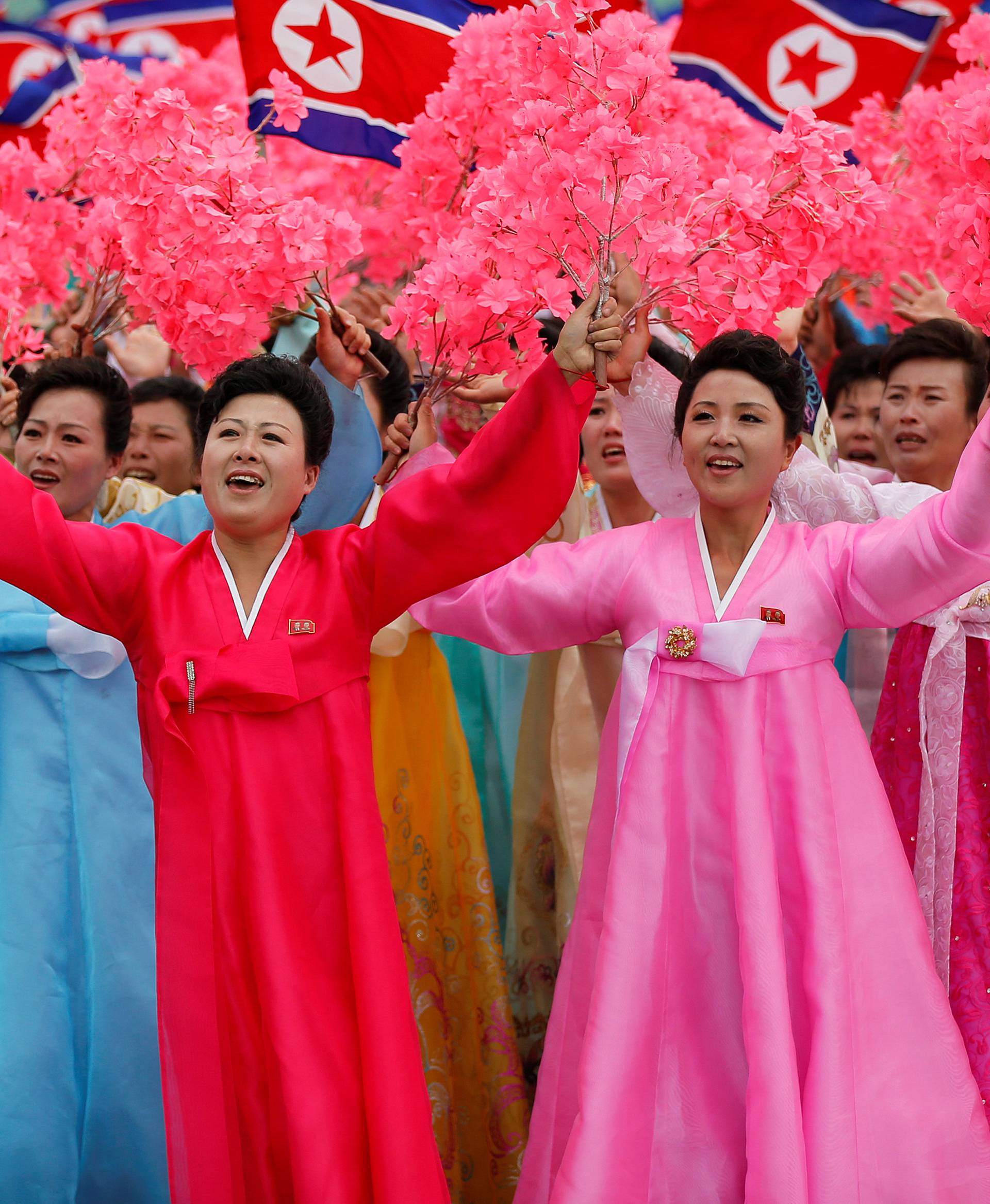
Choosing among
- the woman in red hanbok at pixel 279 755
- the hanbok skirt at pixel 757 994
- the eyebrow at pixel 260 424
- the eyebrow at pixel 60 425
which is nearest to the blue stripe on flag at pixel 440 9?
the eyebrow at pixel 60 425

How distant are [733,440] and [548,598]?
0.56 m

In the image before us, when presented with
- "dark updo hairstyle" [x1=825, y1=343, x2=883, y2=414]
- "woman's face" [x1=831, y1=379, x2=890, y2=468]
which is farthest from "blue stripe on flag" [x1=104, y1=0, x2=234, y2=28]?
"woman's face" [x1=831, y1=379, x2=890, y2=468]

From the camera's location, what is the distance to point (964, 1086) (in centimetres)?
286

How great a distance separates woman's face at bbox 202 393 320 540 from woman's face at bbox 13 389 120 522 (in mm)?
856

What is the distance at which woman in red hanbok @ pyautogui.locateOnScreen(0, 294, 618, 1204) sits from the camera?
2764mm

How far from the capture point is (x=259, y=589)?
Result: 304 centimetres

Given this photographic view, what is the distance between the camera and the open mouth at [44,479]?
3781mm

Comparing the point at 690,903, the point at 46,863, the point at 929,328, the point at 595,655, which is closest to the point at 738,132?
the point at 929,328

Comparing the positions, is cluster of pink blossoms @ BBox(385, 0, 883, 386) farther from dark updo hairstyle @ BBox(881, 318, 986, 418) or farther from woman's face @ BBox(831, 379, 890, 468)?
woman's face @ BBox(831, 379, 890, 468)

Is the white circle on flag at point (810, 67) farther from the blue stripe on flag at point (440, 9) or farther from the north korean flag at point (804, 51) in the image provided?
the blue stripe on flag at point (440, 9)

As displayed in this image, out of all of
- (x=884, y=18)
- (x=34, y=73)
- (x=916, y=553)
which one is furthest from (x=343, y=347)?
(x=34, y=73)

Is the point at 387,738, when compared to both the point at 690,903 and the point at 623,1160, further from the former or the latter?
the point at 623,1160

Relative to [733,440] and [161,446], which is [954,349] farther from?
[161,446]

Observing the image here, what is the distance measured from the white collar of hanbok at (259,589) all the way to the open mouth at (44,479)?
2.86 feet
